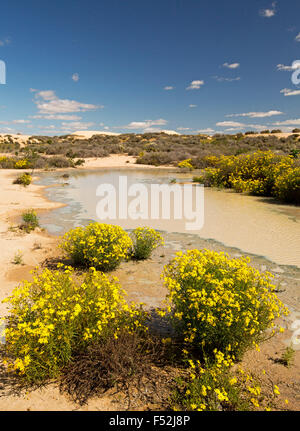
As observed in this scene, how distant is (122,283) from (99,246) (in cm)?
98

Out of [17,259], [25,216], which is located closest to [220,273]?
[17,259]

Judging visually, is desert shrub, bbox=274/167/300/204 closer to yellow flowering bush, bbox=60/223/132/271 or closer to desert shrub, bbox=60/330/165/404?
yellow flowering bush, bbox=60/223/132/271

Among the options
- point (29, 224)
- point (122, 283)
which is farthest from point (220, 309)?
point (29, 224)

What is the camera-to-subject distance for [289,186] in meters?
12.0

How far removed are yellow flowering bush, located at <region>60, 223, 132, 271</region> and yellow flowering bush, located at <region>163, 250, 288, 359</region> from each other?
2.34m

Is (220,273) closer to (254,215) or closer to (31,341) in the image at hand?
(31,341)

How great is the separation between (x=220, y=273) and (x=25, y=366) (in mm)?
2512

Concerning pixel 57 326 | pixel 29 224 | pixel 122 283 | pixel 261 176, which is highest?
pixel 261 176

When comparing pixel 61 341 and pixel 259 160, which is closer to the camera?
pixel 61 341

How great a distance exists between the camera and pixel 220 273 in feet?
11.7

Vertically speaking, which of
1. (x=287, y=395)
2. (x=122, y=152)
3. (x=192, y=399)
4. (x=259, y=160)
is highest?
(x=122, y=152)

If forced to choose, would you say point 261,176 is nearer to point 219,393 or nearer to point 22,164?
point 219,393
